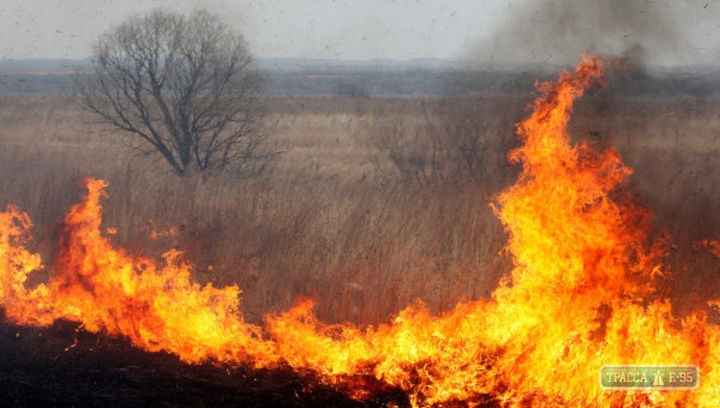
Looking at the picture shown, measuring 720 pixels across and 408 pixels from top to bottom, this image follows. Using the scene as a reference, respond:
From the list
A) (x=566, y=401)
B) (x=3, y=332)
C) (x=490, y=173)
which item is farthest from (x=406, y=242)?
(x=3, y=332)

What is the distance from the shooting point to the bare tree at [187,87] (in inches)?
579

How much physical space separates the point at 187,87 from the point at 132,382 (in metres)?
7.81

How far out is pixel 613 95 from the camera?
13.6 m

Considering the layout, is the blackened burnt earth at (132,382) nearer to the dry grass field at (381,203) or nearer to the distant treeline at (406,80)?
the dry grass field at (381,203)

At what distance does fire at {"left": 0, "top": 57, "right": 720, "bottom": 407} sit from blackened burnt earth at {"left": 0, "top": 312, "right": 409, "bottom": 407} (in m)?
0.24

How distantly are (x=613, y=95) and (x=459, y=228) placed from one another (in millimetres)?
4278

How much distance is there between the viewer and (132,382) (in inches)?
344

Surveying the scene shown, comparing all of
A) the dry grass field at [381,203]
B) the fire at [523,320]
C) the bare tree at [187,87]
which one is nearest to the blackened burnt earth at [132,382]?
the fire at [523,320]

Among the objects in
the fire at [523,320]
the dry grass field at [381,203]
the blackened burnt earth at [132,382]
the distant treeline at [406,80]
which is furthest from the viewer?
the distant treeline at [406,80]

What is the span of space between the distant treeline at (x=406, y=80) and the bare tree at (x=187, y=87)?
140 cm

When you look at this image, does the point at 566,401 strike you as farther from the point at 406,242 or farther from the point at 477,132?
the point at 477,132

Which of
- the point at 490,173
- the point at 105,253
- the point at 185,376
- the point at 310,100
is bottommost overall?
the point at 185,376

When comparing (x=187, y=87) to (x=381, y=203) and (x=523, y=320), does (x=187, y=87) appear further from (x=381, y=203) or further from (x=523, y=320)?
(x=523, y=320)

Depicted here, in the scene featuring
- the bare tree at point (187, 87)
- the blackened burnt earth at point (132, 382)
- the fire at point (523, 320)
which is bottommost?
the blackened burnt earth at point (132, 382)
